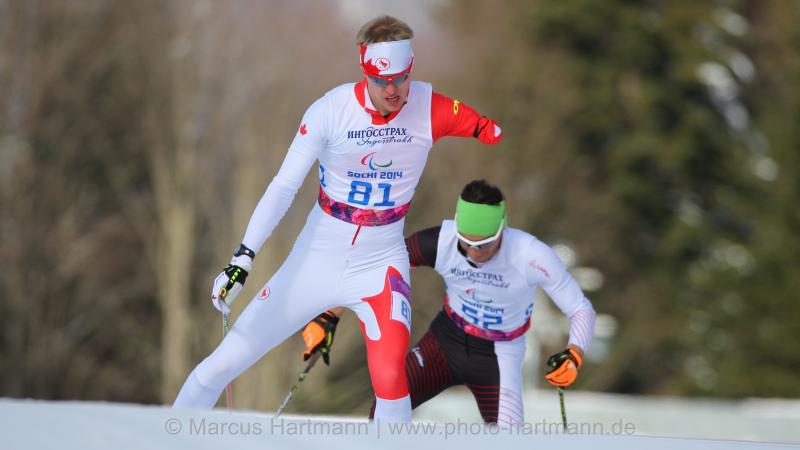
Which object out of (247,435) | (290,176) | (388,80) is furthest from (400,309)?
(247,435)

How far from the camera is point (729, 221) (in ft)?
86.1

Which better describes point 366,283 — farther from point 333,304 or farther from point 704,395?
point 704,395

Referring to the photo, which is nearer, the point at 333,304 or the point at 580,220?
the point at 333,304

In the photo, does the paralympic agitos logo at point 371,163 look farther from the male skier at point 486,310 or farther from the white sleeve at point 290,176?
the male skier at point 486,310

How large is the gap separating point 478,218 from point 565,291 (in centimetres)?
57

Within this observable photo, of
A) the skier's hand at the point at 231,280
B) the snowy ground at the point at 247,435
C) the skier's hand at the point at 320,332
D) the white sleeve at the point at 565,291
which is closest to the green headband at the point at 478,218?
the white sleeve at the point at 565,291

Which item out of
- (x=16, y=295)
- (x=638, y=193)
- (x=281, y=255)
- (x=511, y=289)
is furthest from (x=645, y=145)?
(x=511, y=289)

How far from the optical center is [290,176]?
4883mm

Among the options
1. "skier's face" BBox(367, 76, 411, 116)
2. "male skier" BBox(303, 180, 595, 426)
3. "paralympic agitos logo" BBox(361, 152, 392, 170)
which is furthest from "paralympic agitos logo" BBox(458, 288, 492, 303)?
"skier's face" BBox(367, 76, 411, 116)

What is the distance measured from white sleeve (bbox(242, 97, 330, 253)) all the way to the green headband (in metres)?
0.81

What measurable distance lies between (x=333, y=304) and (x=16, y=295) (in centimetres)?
1303

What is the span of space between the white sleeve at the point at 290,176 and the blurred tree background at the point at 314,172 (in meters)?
10.4

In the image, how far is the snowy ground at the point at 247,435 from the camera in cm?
341

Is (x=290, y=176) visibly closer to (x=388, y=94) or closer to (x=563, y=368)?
(x=388, y=94)
